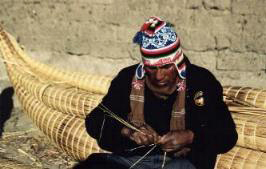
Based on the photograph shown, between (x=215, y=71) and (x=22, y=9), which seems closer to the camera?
(x=215, y=71)

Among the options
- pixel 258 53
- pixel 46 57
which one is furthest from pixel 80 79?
pixel 258 53

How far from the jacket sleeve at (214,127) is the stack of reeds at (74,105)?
57cm

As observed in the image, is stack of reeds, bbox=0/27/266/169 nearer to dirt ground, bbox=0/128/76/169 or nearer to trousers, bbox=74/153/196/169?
dirt ground, bbox=0/128/76/169

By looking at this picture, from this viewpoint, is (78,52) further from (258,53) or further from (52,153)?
(258,53)

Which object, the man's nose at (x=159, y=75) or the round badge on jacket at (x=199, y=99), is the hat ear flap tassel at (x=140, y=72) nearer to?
the man's nose at (x=159, y=75)

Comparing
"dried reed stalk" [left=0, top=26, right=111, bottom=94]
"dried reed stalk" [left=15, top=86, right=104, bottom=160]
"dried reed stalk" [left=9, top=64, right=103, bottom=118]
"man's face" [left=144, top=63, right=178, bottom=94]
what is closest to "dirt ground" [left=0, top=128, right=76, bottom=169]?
"dried reed stalk" [left=15, top=86, right=104, bottom=160]

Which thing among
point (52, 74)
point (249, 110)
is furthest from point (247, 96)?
point (52, 74)

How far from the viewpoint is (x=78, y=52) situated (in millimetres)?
5883

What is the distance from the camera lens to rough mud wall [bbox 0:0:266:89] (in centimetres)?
491

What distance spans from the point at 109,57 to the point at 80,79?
74 centimetres

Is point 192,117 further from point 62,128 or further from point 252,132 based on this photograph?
point 62,128

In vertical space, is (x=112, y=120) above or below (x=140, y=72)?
below

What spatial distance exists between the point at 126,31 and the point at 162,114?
2380 mm

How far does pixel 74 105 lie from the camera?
4598 millimetres
